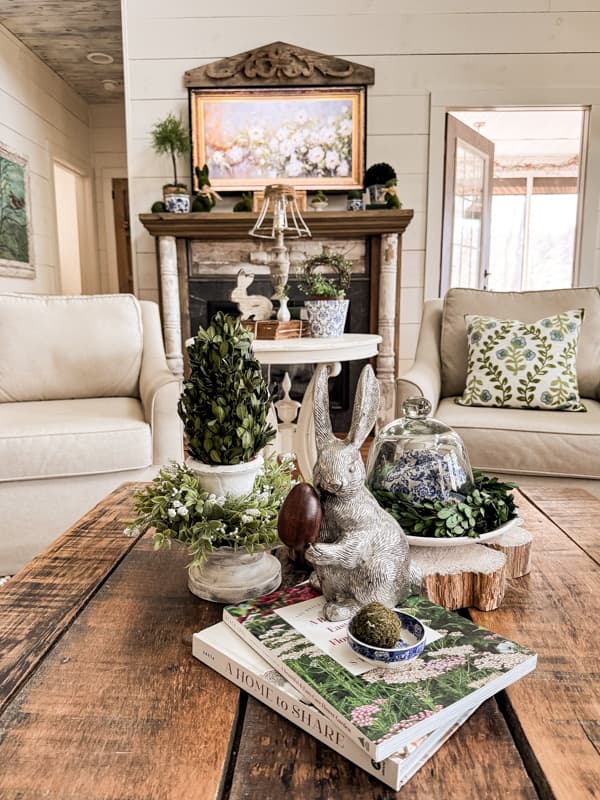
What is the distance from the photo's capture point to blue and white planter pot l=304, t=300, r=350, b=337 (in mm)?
2105

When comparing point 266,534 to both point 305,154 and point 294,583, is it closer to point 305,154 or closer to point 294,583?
point 294,583

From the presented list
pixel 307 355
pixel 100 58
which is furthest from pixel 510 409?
pixel 100 58

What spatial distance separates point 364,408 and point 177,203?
3179 millimetres

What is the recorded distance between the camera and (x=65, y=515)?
6.55 feet

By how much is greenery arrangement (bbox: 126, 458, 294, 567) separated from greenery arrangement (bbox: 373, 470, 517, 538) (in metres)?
0.20

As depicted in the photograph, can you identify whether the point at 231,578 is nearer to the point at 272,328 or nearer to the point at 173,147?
the point at 272,328

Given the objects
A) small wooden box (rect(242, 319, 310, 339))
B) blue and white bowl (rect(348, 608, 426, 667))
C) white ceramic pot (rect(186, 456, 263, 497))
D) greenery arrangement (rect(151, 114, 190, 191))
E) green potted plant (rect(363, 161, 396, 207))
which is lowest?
blue and white bowl (rect(348, 608, 426, 667))

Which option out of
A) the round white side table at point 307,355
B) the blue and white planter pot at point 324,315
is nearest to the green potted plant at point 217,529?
the round white side table at point 307,355

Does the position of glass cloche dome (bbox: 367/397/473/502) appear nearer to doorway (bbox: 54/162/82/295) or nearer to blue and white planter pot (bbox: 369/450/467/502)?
blue and white planter pot (bbox: 369/450/467/502)

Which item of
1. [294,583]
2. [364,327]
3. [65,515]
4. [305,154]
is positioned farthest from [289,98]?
[294,583]

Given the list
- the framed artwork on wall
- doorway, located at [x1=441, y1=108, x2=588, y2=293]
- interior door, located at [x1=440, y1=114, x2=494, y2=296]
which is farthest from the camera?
doorway, located at [x1=441, y1=108, x2=588, y2=293]

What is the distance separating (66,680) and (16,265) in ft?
14.6

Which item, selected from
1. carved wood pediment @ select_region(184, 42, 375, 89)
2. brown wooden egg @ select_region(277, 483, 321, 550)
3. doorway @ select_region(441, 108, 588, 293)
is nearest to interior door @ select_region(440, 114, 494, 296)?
carved wood pediment @ select_region(184, 42, 375, 89)

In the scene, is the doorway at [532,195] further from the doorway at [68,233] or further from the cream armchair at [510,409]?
the doorway at [68,233]
